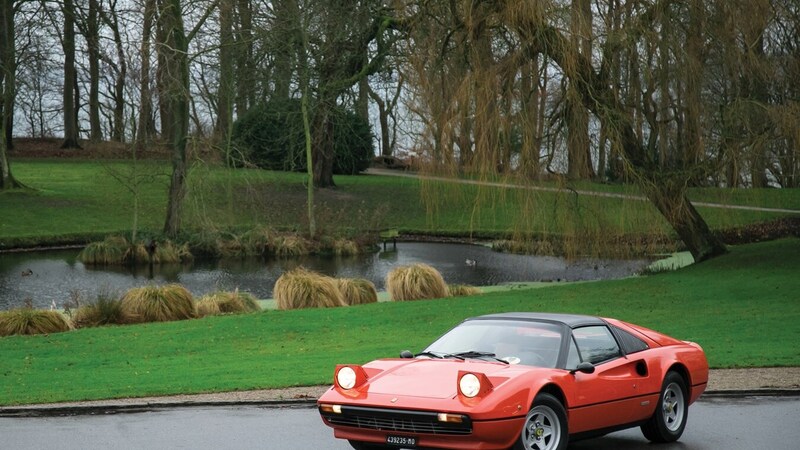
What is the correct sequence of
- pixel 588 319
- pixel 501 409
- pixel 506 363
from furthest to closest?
pixel 588 319 → pixel 506 363 → pixel 501 409

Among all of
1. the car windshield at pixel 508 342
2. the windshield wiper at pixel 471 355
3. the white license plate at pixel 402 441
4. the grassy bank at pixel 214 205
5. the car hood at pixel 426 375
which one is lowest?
the white license plate at pixel 402 441

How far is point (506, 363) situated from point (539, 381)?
47 centimetres

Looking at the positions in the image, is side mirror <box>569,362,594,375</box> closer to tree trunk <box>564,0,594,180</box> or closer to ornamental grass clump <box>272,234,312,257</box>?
tree trunk <box>564,0,594,180</box>

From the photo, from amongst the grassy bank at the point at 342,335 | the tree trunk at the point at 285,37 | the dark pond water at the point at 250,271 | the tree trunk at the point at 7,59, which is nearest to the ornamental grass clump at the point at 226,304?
the grassy bank at the point at 342,335

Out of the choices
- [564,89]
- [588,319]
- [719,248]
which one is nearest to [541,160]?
[564,89]

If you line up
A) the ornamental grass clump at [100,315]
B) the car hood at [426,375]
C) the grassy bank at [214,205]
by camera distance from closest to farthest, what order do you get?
the car hood at [426,375]
the ornamental grass clump at [100,315]
the grassy bank at [214,205]

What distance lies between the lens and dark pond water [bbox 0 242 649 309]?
1310 inches

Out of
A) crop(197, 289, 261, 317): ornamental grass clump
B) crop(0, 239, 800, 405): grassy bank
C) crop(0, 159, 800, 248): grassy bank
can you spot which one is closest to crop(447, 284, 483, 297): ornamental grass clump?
crop(0, 239, 800, 405): grassy bank

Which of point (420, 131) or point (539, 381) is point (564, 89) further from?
point (539, 381)

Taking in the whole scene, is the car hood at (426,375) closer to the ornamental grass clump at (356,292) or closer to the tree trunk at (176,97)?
the ornamental grass clump at (356,292)

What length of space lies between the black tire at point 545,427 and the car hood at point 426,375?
31cm

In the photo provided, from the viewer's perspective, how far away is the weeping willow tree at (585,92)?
23578 mm

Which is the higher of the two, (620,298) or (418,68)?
(418,68)

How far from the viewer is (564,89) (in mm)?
24562
